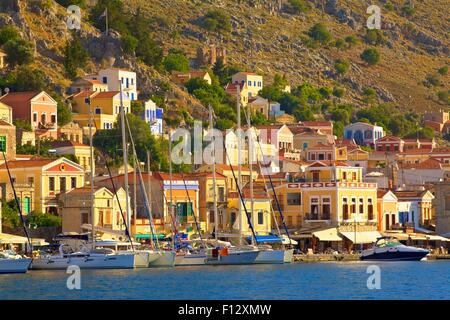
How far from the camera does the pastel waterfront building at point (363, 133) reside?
189 m

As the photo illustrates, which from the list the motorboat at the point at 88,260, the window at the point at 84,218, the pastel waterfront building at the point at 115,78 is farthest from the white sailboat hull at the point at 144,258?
the pastel waterfront building at the point at 115,78

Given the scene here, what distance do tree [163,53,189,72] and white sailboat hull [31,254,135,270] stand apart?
98.3m

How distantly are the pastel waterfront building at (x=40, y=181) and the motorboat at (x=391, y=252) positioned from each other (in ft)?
68.3

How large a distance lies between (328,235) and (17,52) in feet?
181

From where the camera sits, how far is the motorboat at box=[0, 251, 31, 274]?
87125mm

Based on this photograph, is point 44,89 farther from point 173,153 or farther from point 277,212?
point 277,212

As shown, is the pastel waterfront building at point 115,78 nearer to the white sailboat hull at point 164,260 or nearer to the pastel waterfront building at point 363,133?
the pastel waterfront building at point 363,133

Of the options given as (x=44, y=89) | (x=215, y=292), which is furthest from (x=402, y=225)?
(x=215, y=292)

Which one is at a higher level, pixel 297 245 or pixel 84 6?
pixel 84 6

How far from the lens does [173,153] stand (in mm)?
140500

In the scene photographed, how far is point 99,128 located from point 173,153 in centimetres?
1006

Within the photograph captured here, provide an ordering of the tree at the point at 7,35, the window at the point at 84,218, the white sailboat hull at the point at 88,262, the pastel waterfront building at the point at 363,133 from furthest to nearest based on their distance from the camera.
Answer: the pastel waterfront building at the point at 363,133 < the tree at the point at 7,35 < the window at the point at 84,218 < the white sailboat hull at the point at 88,262

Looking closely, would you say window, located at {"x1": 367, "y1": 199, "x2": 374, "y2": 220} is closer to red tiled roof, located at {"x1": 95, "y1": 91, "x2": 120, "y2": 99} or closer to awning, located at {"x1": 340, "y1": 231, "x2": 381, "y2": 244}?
awning, located at {"x1": 340, "y1": 231, "x2": 381, "y2": 244}

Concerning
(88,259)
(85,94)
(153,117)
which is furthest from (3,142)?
(153,117)
